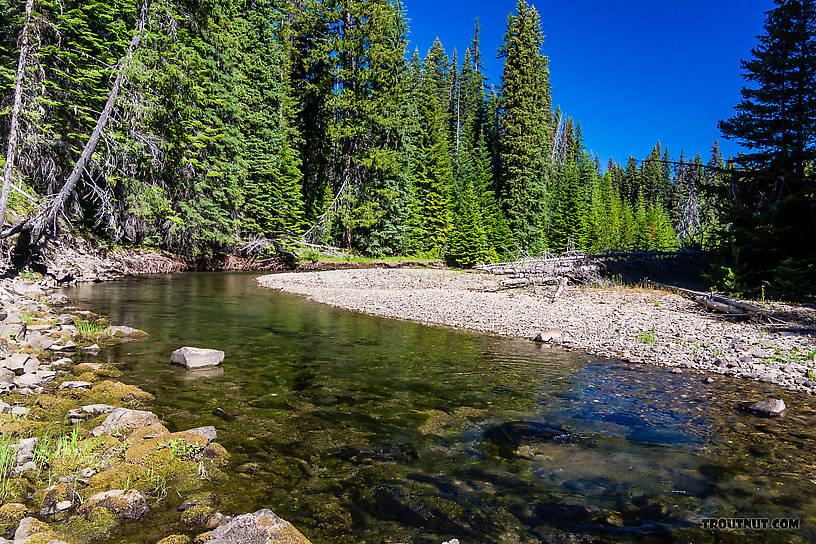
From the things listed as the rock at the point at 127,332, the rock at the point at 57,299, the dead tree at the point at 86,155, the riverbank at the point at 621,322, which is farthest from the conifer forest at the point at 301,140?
the rock at the point at 127,332

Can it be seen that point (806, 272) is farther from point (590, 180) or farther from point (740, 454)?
point (590, 180)

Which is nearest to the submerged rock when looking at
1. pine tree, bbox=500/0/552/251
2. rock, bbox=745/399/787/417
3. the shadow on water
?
the shadow on water

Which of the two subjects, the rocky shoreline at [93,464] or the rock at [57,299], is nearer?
the rocky shoreline at [93,464]

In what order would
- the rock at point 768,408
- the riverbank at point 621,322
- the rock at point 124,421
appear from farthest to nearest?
the riverbank at point 621,322, the rock at point 768,408, the rock at point 124,421

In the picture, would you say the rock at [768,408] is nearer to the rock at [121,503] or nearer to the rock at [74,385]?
the rock at [121,503]

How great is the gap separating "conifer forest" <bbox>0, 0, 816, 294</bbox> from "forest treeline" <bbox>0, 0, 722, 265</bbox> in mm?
153

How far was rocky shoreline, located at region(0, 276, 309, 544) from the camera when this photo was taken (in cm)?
342

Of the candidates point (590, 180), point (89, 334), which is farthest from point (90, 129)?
point (590, 180)

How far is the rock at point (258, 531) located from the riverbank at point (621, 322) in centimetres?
855

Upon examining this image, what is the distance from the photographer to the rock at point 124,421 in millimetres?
5038

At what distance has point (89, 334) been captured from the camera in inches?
382

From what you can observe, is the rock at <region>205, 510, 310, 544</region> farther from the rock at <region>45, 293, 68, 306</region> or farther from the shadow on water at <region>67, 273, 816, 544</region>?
the rock at <region>45, 293, 68, 306</region>

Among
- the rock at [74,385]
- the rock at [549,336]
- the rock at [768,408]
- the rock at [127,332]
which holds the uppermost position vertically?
the rock at [549,336]

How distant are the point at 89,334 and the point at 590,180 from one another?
63.8m
